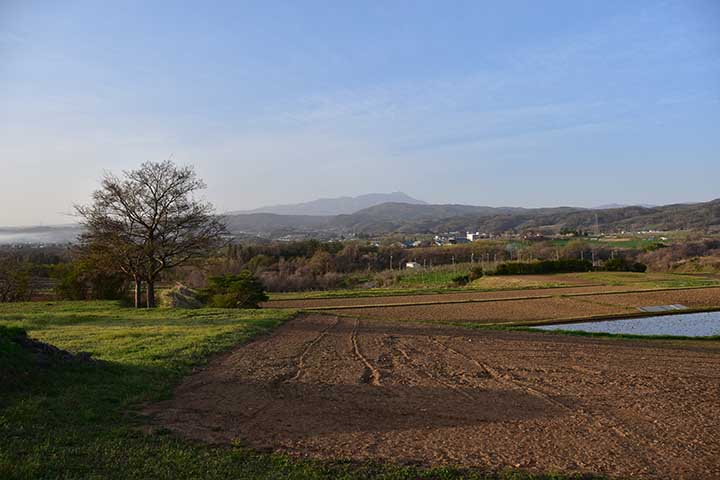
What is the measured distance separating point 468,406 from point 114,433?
504cm

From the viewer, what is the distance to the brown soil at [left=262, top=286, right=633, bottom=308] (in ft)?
102

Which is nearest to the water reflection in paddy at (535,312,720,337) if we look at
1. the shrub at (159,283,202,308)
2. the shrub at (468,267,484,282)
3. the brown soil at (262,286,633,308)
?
the brown soil at (262,286,633,308)

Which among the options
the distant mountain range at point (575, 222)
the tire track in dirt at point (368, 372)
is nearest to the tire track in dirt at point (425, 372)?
the tire track in dirt at point (368, 372)

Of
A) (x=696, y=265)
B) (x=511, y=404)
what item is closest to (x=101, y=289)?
(x=511, y=404)

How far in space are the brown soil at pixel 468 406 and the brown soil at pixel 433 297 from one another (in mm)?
17007

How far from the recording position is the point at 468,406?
8.29m

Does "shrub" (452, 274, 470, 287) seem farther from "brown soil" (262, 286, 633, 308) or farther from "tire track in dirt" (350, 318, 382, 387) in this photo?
"tire track in dirt" (350, 318, 382, 387)

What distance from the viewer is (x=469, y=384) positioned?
982 cm

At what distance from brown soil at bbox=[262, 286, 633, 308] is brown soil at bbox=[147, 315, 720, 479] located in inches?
670

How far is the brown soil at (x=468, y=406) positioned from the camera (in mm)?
6262

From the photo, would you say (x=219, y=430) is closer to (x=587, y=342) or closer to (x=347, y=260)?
(x=587, y=342)

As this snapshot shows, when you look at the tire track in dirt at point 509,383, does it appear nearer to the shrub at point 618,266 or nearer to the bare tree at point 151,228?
the bare tree at point 151,228

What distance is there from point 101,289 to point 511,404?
96.4ft

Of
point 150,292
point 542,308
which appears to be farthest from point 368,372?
point 542,308
